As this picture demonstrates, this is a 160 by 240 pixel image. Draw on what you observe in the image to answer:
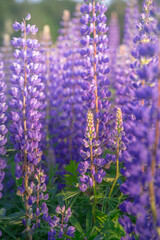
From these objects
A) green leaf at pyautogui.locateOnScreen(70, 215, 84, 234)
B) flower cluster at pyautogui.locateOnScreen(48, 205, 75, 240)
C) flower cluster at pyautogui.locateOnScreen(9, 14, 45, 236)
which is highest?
flower cluster at pyautogui.locateOnScreen(9, 14, 45, 236)

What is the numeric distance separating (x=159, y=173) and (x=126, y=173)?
212mm

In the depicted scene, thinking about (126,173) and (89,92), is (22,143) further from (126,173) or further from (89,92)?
(126,173)

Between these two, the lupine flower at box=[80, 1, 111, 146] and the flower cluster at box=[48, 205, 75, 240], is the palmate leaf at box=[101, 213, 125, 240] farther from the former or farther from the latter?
the lupine flower at box=[80, 1, 111, 146]

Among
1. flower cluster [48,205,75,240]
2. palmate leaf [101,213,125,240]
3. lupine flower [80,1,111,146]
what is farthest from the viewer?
lupine flower [80,1,111,146]

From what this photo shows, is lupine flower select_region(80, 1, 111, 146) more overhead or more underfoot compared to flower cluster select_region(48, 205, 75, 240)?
more overhead

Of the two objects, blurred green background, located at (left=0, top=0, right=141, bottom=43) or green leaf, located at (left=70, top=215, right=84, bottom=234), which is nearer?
green leaf, located at (left=70, top=215, right=84, bottom=234)

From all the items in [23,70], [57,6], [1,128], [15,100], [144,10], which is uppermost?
[57,6]

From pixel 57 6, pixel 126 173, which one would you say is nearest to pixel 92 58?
pixel 126 173

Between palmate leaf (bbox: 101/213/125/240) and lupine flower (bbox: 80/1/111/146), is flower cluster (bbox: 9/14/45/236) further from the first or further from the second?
palmate leaf (bbox: 101/213/125/240)

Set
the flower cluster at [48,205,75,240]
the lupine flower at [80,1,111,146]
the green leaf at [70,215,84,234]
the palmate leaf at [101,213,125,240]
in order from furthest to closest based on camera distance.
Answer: the lupine flower at [80,1,111,146]
the green leaf at [70,215,84,234]
the flower cluster at [48,205,75,240]
the palmate leaf at [101,213,125,240]

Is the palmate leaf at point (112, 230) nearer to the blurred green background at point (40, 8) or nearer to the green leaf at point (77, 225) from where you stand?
the green leaf at point (77, 225)

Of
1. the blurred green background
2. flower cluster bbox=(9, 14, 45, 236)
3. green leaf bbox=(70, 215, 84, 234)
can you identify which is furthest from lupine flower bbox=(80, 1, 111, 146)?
the blurred green background

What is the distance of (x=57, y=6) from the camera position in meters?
35.1

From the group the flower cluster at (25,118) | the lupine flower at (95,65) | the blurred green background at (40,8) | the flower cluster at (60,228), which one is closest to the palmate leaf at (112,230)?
the flower cluster at (60,228)
